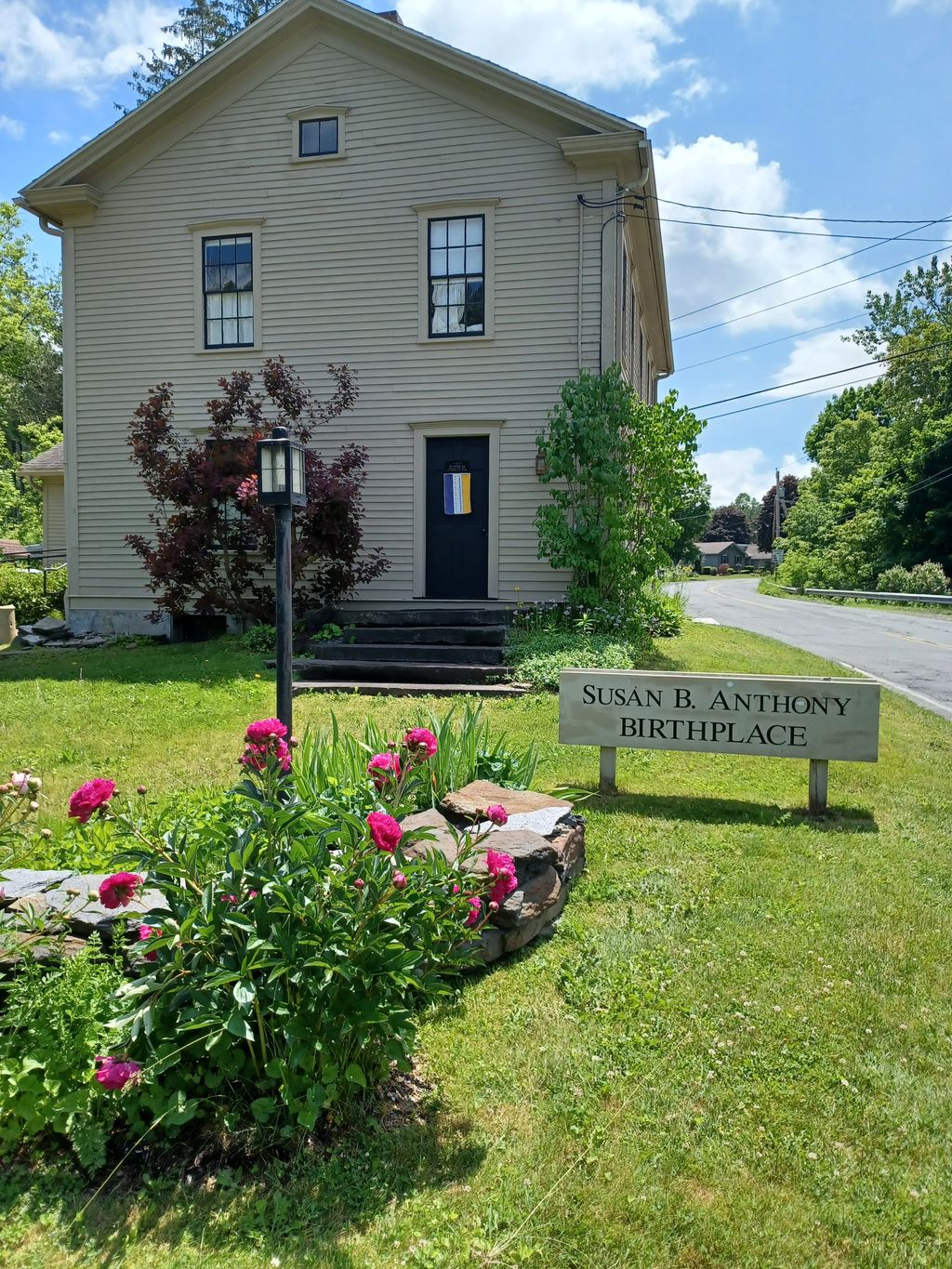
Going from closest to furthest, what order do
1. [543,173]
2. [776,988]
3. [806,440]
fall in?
[776,988], [543,173], [806,440]

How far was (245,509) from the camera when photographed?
35.6 feet

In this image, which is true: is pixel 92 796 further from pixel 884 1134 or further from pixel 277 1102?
pixel 884 1134

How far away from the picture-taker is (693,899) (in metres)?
4.04

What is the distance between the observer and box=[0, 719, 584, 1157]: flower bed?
245 centimetres

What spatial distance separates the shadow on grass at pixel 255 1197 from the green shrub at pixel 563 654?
6119 millimetres

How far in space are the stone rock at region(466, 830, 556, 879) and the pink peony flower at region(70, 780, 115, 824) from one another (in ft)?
4.86

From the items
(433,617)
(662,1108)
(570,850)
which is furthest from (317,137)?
(662,1108)

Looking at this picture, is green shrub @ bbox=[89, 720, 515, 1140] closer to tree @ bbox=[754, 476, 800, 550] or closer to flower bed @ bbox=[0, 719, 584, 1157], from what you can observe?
flower bed @ bbox=[0, 719, 584, 1157]

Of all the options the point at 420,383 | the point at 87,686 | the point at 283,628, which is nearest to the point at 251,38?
the point at 420,383

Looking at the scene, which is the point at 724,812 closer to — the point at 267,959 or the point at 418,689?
the point at 267,959

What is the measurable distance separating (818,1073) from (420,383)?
10.8 m

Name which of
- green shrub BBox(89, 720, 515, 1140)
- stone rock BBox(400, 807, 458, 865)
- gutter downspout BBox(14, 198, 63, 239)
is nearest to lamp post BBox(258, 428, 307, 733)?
stone rock BBox(400, 807, 458, 865)

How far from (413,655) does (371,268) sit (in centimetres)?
595

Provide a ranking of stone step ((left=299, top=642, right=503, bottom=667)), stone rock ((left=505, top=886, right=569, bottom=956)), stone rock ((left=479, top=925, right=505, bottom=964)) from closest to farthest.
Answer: stone rock ((left=479, top=925, right=505, bottom=964)) < stone rock ((left=505, top=886, right=569, bottom=956)) < stone step ((left=299, top=642, right=503, bottom=667))
